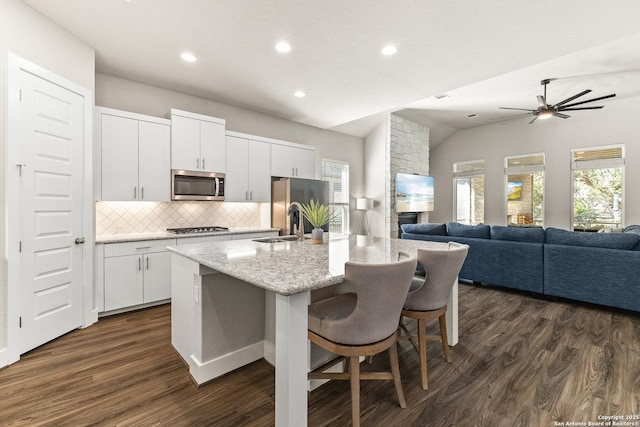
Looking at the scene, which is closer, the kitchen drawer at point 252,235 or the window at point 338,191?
the kitchen drawer at point 252,235

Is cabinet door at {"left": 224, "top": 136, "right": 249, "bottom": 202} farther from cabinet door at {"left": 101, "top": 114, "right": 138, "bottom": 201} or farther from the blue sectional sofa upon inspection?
the blue sectional sofa

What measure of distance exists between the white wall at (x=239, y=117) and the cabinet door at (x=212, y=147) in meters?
0.50

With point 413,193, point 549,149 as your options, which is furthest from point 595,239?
point 549,149

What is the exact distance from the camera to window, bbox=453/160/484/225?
7.99 m

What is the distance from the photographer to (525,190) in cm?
724

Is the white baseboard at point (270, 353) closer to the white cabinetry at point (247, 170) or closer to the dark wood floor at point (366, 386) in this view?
the dark wood floor at point (366, 386)

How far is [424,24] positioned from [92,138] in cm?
342

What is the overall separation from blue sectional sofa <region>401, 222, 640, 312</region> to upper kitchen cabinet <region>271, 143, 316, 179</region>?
256 centimetres

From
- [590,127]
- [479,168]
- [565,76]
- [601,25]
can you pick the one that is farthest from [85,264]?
[590,127]

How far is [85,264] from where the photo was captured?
295 centimetres

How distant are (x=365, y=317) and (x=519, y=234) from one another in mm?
3509

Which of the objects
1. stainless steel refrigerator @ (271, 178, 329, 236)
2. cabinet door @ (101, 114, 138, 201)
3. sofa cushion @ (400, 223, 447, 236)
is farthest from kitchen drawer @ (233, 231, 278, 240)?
sofa cushion @ (400, 223, 447, 236)

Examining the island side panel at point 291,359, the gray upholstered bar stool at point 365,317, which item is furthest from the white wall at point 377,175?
the island side panel at point 291,359

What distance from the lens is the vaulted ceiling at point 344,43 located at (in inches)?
95.3
